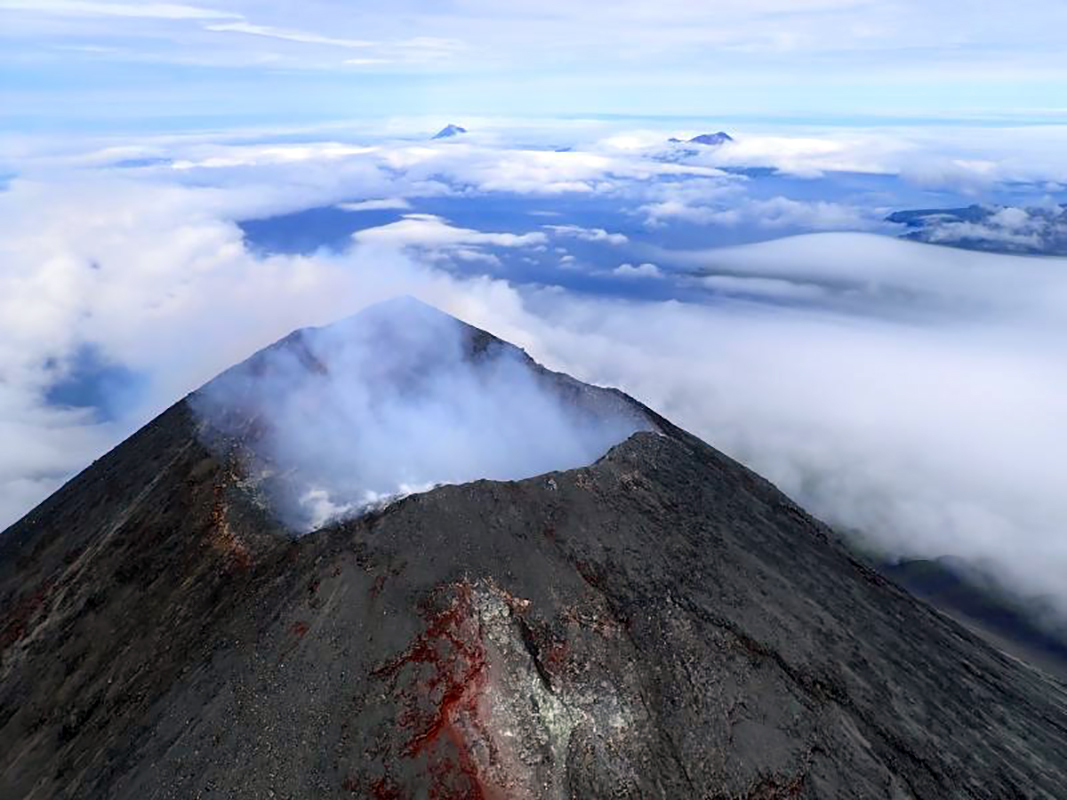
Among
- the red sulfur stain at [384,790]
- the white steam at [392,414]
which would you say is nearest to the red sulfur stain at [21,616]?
the white steam at [392,414]

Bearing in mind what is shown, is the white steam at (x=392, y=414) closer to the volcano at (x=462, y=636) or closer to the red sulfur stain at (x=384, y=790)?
the volcano at (x=462, y=636)

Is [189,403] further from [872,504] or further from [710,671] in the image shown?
[872,504]

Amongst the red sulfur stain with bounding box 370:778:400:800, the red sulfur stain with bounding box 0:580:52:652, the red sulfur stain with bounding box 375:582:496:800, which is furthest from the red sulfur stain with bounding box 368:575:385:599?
the red sulfur stain with bounding box 0:580:52:652

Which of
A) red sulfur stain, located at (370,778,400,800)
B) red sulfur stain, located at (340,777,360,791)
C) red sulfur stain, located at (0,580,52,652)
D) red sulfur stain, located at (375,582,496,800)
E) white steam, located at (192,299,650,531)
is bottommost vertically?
red sulfur stain, located at (0,580,52,652)

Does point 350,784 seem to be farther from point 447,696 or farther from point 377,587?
point 377,587

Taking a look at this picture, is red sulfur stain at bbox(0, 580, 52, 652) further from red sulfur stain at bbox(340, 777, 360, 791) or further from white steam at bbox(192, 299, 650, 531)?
red sulfur stain at bbox(340, 777, 360, 791)

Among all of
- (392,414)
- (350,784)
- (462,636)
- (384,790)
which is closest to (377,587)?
(462,636)

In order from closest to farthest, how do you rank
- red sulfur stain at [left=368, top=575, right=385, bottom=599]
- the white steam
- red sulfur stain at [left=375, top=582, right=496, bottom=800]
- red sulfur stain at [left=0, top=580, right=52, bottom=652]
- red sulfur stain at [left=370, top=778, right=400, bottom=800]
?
red sulfur stain at [left=370, top=778, right=400, bottom=800] < red sulfur stain at [left=375, top=582, right=496, bottom=800] < red sulfur stain at [left=368, top=575, right=385, bottom=599] < red sulfur stain at [left=0, top=580, right=52, bottom=652] < the white steam
